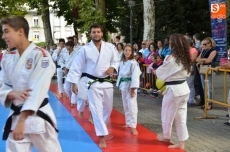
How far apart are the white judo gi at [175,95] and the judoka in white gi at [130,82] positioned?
110 cm

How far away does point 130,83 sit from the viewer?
24.0ft

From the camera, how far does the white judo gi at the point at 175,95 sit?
589 cm

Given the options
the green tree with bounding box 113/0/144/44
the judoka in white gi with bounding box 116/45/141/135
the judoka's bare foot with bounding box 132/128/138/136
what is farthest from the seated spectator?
the green tree with bounding box 113/0/144/44

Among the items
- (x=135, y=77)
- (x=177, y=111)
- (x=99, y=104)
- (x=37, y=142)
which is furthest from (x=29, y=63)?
(x=135, y=77)

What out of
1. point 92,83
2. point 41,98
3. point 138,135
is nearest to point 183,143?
point 138,135

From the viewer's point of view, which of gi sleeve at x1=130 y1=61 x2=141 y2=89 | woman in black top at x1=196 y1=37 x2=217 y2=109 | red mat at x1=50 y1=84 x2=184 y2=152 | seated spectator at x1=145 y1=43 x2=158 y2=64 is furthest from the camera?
seated spectator at x1=145 y1=43 x2=158 y2=64

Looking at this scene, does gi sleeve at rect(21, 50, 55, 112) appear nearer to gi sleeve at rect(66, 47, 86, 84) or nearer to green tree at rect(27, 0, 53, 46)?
gi sleeve at rect(66, 47, 86, 84)

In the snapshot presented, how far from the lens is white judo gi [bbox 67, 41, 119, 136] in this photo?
6168 millimetres

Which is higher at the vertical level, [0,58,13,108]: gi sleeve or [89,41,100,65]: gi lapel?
[89,41,100,65]: gi lapel

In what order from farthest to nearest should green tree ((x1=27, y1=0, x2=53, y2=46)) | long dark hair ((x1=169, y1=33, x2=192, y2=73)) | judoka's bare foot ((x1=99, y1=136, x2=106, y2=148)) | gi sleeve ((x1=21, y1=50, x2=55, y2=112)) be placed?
green tree ((x1=27, y1=0, x2=53, y2=46)), judoka's bare foot ((x1=99, y1=136, x2=106, y2=148)), long dark hair ((x1=169, y1=33, x2=192, y2=73)), gi sleeve ((x1=21, y1=50, x2=55, y2=112))

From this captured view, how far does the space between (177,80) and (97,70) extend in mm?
1233

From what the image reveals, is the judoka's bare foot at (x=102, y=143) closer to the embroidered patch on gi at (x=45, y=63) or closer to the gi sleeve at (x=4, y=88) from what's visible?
the gi sleeve at (x=4, y=88)

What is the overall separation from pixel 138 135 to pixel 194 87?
148 inches

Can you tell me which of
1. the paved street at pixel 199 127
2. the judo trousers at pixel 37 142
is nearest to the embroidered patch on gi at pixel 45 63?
the judo trousers at pixel 37 142
